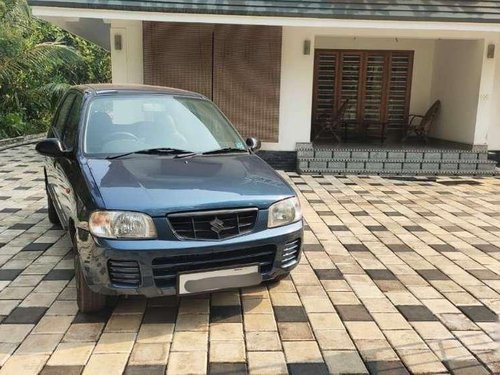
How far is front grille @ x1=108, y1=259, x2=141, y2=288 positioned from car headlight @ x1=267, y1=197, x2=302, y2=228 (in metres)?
0.98

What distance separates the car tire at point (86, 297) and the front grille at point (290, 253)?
4.44 feet

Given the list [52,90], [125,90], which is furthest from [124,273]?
[52,90]

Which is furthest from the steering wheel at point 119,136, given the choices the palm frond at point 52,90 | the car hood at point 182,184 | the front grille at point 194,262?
the palm frond at point 52,90

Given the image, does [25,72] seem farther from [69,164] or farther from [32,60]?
[69,164]

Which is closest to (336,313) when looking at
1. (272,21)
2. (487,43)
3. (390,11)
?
(272,21)

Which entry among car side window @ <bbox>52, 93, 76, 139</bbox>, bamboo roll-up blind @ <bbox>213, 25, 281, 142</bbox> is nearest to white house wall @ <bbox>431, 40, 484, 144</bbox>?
bamboo roll-up blind @ <bbox>213, 25, 281, 142</bbox>

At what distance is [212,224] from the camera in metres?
3.29

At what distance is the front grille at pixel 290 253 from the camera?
360 cm

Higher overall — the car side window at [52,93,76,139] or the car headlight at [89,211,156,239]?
the car side window at [52,93,76,139]

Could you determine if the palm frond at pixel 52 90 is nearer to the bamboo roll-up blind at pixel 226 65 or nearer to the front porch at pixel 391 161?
the bamboo roll-up blind at pixel 226 65

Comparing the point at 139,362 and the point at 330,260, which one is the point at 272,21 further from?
the point at 139,362

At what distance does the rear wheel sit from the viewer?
348cm

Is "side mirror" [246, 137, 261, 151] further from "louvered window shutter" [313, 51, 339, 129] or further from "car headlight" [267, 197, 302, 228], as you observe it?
"louvered window shutter" [313, 51, 339, 129]

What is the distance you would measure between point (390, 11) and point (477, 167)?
3673mm
